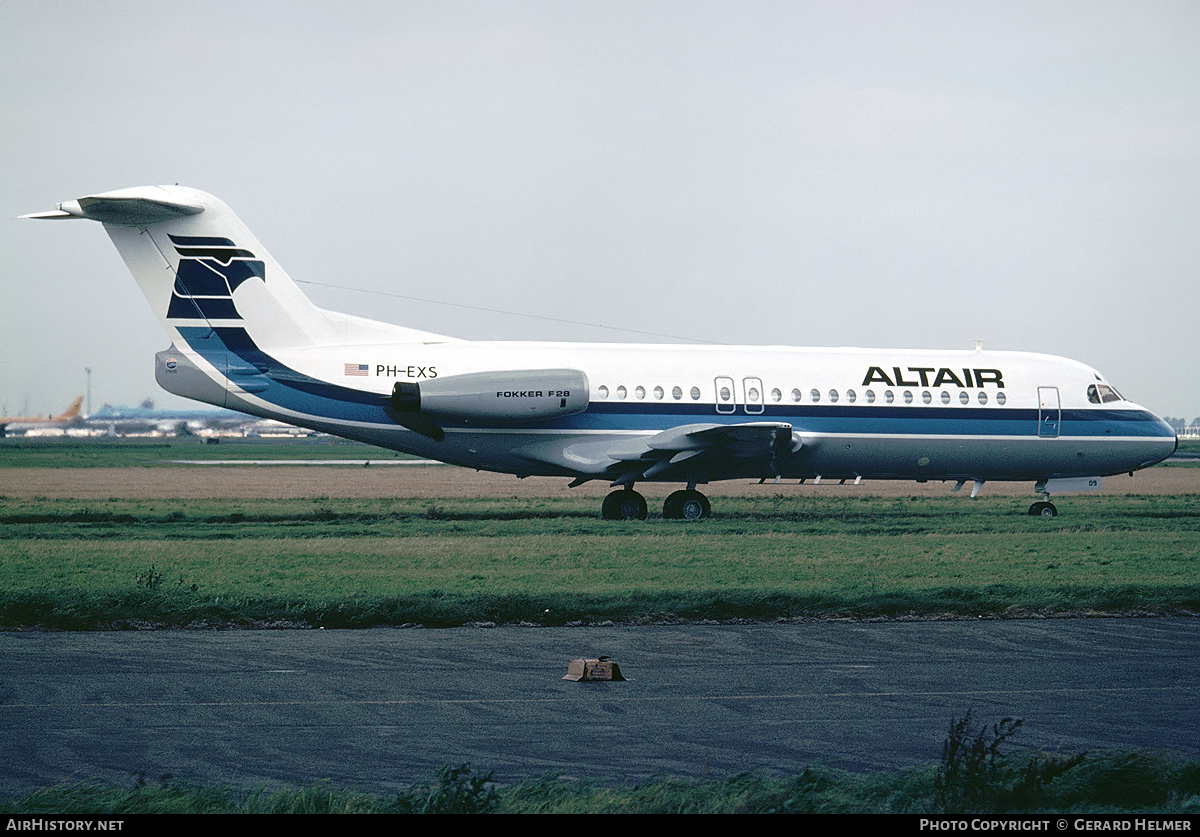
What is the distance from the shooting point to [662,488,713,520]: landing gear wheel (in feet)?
105

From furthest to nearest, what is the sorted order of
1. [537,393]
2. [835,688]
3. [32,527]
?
[537,393], [32,527], [835,688]

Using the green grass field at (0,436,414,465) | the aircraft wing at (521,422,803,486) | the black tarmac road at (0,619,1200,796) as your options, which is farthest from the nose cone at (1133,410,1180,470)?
the green grass field at (0,436,414,465)

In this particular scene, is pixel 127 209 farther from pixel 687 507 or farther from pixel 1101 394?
pixel 1101 394

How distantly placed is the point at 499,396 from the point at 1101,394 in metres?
17.0

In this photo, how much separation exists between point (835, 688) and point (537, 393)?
19.7 metres

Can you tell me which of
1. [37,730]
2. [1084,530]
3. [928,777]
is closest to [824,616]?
[928,777]

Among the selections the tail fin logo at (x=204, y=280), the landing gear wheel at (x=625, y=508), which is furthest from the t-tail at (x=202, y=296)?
the landing gear wheel at (x=625, y=508)

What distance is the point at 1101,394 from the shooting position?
3547 cm

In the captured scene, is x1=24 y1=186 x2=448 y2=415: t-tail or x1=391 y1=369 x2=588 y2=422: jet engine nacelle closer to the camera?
x1=24 y1=186 x2=448 y2=415: t-tail

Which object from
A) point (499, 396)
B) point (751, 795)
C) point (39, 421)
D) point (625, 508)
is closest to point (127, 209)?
point (499, 396)

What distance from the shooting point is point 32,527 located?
27.8m

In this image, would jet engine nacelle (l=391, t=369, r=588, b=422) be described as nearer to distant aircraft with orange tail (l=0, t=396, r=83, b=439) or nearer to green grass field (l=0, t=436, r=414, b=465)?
green grass field (l=0, t=436, r=414, b=465)

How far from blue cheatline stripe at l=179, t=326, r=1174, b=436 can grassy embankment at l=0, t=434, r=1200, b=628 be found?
7.64 feet
